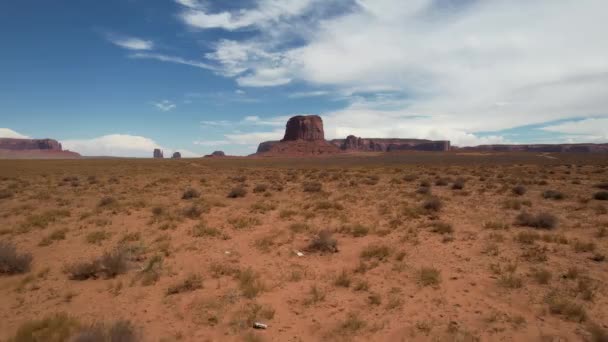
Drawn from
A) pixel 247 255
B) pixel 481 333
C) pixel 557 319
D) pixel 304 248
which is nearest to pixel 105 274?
pixel 247 255

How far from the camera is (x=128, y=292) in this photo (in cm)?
647

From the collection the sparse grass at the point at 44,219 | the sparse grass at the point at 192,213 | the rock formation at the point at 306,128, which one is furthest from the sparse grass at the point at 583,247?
the rock formation at the point at 306,128

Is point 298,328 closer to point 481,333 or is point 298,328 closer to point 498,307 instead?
point 481,333

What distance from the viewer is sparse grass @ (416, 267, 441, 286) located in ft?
22.1

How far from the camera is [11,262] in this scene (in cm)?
741

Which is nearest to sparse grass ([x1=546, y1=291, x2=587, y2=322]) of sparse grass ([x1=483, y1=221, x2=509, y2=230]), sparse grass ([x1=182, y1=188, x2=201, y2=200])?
sparse grass ([x1=483, y1=221, x2=509, y2=230])

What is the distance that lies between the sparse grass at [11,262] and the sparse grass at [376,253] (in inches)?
306

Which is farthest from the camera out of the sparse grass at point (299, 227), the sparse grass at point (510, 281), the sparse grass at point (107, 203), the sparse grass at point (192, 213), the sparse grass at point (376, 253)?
the sparse grass at point (107, 203)

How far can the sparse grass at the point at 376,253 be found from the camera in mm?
8312

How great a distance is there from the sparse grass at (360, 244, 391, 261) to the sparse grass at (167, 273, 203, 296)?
3.89 m

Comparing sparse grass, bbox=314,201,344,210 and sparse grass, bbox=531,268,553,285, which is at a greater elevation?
sparse grass, bbox=314,201,344,210

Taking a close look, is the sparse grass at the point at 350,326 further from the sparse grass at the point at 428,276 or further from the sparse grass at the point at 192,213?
the sparse grass at the point at 192,213

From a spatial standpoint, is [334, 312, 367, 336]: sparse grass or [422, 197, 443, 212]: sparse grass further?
[422, 197, 443, 212]: sparse grass

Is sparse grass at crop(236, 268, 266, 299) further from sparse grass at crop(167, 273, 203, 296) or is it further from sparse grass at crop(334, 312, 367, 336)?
sparse grass at crop(334, 312, 367, 336)
